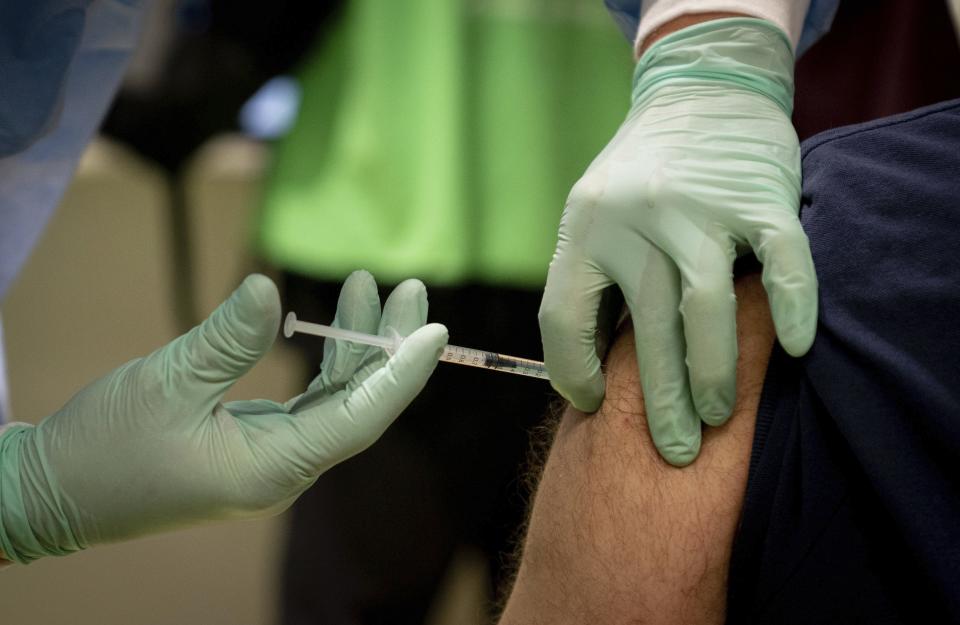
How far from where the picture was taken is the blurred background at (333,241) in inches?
60.5

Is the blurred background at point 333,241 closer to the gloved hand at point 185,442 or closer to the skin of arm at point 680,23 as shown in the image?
the skin of arm at point 680,23

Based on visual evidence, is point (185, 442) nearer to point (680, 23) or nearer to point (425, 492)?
point (680, 23)

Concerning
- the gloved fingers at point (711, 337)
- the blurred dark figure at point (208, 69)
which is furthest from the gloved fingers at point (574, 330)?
the blurred dark figure at point (208, 69)

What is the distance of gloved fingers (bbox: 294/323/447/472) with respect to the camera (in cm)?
79

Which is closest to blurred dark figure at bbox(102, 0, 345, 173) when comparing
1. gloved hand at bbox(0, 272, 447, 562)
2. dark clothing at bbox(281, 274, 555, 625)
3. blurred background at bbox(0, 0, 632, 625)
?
blurred background at bbox(0, 0, 632, 625)

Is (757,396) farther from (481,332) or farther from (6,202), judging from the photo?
(6,202)

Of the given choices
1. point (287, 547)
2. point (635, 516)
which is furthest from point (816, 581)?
point (287, 547)

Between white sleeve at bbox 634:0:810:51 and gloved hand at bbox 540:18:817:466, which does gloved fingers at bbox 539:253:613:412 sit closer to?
gloved hand at bbox 540:18:817:466

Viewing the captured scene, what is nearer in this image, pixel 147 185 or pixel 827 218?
pixel 827 218

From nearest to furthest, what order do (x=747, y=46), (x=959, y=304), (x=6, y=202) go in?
(x=959, y=304) → (x=747, y=46) → (x=6, y=202)

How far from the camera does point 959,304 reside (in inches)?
23.2

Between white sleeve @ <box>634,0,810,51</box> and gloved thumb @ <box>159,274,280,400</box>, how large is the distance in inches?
23.4

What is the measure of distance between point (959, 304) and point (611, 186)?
336 millimetres

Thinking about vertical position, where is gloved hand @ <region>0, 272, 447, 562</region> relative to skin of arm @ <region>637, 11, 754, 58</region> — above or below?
below
